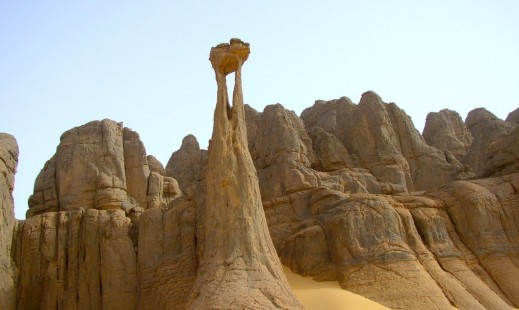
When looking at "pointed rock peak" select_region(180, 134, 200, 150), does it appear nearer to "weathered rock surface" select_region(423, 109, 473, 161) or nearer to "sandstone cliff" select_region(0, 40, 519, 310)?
"sandstone cliff" select_region(0, 40, 519, 310)

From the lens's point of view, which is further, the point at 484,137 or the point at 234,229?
the point at 484,137

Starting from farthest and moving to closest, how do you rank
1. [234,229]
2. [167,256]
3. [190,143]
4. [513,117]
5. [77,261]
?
[513,117] → [190,143] → [77,261] → [167,256] → [234,229]

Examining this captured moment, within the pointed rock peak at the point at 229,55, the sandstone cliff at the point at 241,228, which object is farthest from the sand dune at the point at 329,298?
the pointed rock peak at the point at 229,55

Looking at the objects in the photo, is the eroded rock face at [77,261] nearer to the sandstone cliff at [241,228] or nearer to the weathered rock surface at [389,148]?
the sandstone cliff at [241,228]

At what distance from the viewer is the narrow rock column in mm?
15812

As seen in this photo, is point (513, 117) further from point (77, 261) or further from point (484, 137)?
point (77, 261)

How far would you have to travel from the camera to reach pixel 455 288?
18672mm

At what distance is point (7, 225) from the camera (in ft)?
69.7

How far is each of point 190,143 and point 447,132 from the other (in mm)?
15957

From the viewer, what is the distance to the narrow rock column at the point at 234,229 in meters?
15.8

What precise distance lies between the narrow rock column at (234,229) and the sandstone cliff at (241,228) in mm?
41

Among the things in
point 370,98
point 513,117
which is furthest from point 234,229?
point 513,117

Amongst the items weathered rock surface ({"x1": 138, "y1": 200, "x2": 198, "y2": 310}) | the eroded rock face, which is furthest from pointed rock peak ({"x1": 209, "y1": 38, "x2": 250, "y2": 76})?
the eroded rock face

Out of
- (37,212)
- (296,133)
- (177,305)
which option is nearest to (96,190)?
(37,212)
